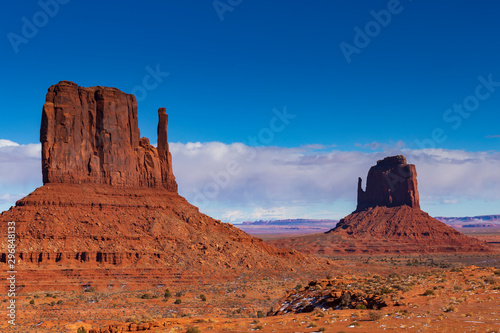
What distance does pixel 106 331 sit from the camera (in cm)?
2455

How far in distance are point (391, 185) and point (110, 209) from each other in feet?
372

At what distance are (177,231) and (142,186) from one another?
451 inches

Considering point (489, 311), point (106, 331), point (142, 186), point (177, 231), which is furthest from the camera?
point (142, 186)

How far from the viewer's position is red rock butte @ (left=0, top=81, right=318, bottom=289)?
65938 mm

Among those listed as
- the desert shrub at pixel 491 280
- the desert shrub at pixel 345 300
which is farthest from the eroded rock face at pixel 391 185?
the desert shrub at pixel 345 300

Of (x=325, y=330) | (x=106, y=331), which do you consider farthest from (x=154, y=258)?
(x=325, y=330)

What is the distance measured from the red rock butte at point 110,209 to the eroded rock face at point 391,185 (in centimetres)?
9035

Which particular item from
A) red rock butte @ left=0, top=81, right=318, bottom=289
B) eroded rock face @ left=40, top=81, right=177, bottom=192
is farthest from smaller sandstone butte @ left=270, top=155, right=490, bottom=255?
eroded rock face @ left=40, top=81, right=177, bottom=192

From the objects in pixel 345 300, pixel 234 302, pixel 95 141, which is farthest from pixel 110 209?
pixel 345 300

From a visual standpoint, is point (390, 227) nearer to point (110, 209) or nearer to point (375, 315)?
point (110, 209)

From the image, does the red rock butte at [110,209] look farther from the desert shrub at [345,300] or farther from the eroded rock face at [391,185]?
the eroded rock face at [391,185]

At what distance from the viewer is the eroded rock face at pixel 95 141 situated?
250 ft

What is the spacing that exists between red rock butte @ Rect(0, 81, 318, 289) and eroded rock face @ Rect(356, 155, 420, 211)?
90.3m

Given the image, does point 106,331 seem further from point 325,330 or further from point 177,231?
point 177,231
